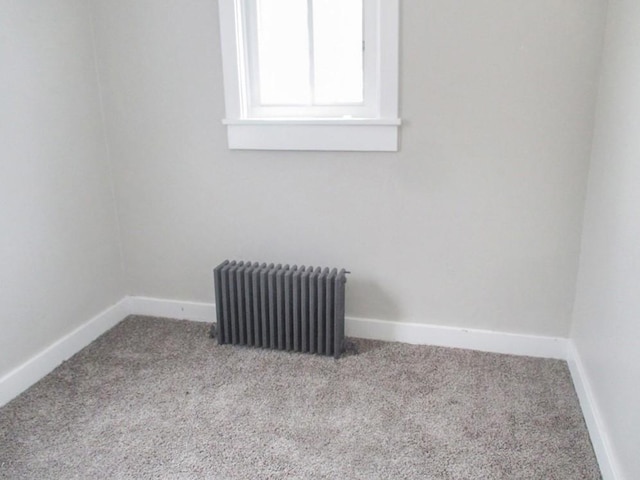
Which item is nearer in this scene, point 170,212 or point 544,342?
point 544,342

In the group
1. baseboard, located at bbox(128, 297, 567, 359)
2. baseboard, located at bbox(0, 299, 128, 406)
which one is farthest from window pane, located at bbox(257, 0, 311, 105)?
baseboard, located at bbox(0, 299, 128, 406)

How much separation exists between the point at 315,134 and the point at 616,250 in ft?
4.19

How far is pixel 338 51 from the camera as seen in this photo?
2.33 meters

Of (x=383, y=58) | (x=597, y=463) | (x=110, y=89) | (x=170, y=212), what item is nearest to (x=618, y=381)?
(x=597, y=463)

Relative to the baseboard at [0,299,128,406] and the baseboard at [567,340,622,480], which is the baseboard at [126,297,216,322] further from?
the baseboard at [567,340,622,480]

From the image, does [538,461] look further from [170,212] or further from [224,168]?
[170,212]

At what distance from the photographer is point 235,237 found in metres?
2.62

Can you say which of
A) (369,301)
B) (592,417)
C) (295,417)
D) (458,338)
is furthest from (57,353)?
(592,417)

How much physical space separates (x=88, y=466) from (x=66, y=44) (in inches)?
69.9

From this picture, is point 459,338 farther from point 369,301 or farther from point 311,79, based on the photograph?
point 311,79

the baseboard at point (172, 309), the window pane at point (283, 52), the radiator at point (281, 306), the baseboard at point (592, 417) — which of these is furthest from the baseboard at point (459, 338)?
the window pane at point (283, 52)

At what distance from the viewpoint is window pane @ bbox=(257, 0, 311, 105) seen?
92.4 inches

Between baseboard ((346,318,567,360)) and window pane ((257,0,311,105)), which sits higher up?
window pane ((257,0,311,105))

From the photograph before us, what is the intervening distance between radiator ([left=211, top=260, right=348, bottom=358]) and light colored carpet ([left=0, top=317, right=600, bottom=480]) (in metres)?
0.08
